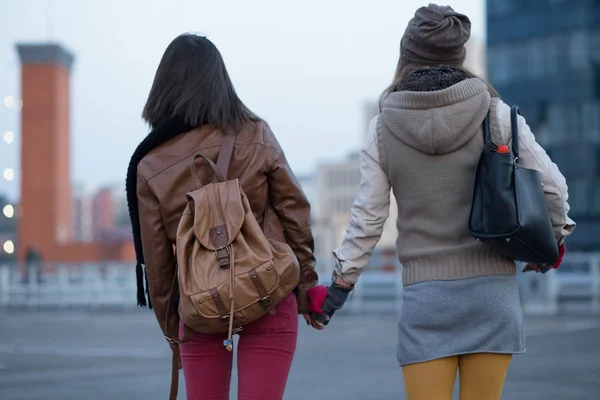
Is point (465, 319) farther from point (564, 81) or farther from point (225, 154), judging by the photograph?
point (564, 81)

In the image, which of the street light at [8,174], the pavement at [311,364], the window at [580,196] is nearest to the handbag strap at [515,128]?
the pavement at [311,364]

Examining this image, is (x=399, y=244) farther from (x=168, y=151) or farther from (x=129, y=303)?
(x=129, y=303)

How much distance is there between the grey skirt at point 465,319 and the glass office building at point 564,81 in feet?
176

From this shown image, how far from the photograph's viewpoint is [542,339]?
12.7 meters

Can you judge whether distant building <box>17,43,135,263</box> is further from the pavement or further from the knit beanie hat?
the knit beanie hat

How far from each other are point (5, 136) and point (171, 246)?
8.73 meters

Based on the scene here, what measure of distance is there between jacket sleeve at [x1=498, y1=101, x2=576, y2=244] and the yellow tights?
1.60ft

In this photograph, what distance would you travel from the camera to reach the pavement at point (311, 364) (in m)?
7.88

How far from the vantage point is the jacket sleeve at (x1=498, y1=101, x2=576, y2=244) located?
320 cm

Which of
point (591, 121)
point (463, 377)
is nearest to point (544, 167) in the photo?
point (463, 377)

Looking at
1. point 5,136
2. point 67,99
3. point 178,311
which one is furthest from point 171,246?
point 67,99

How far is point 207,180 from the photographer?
3350 mm

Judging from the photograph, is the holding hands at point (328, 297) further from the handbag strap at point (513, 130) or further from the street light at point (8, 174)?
the street light at point (8, 174)

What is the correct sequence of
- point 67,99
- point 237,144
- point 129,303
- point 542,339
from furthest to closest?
point 67,99, point 129,303, point 542,339, point 237,144
